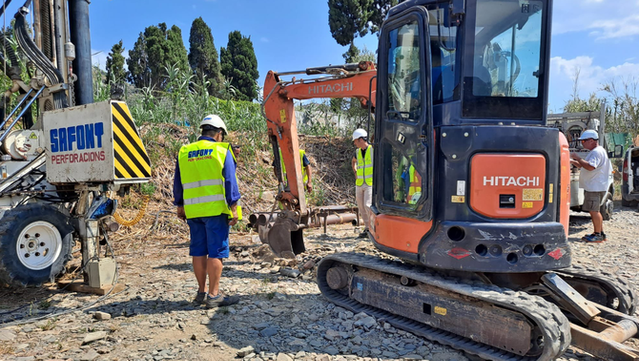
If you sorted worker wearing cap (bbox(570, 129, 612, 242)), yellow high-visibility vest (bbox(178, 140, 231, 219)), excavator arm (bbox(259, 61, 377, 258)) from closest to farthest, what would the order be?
yellow high-visibility vest (bbox(178, 140, 231, 219))
excavator arm (bbox(259, 61, 377, 258))
worker wearing cap (bbox(570, 129, 612, 242))

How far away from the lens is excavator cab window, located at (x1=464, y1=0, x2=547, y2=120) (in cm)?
339

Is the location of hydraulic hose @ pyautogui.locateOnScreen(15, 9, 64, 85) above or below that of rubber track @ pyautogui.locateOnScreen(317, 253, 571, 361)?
above

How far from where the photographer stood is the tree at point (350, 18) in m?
24.7

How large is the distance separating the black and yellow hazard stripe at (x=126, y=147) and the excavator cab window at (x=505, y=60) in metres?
3.34

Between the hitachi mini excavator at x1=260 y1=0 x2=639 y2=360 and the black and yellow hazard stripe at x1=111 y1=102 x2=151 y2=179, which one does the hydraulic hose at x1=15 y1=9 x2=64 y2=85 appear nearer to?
the black and yellow hazard stripe at x1=111 y1=102 x2=151 y2=179

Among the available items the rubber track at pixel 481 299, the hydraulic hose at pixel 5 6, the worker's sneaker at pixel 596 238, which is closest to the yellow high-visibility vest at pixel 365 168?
the rubber track at pixel 481 299

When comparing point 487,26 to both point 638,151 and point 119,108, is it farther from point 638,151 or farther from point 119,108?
point 638,151

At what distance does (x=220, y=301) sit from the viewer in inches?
170

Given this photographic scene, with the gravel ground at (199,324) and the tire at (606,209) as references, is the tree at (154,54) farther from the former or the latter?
the gravel ground at (199,324)

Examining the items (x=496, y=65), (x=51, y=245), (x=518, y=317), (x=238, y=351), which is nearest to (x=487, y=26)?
(x=496, y=65)

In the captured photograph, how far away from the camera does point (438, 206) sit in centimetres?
356

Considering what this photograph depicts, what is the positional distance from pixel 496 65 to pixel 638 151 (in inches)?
434

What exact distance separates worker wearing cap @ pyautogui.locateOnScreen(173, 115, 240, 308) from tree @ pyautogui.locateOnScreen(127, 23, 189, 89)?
1049 inches

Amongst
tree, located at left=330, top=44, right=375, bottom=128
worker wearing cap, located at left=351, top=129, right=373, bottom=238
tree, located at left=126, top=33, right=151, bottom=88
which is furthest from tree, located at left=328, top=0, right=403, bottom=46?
worker wearing cap, located at left=351, top=129, right=373, bottom=238
